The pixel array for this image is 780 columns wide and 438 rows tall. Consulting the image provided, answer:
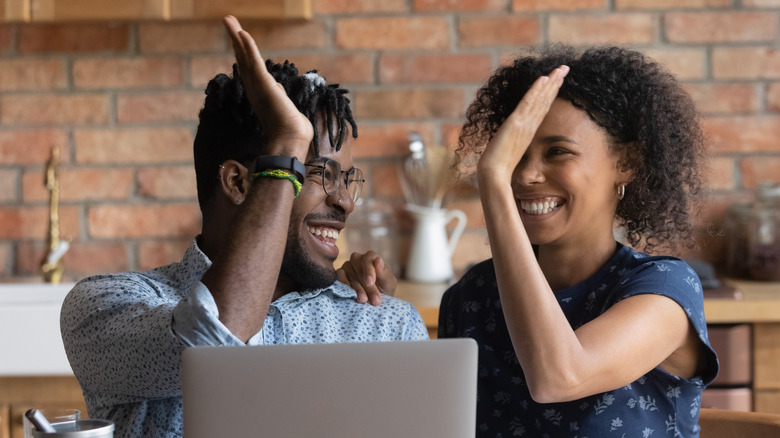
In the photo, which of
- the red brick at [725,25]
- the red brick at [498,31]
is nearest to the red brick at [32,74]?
the red brick at [498,31]

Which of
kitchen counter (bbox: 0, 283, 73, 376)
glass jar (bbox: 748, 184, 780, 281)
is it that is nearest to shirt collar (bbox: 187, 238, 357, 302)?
kitchen counter (bbox: 0, 283, 73, 376)

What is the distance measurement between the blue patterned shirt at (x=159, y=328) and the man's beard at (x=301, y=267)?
0.02 meters

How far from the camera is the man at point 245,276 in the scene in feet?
3.22

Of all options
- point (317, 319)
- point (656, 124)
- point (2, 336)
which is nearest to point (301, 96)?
point (317, 319)

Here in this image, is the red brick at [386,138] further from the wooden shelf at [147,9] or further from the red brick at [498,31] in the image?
the wooden shelf at [147,9]

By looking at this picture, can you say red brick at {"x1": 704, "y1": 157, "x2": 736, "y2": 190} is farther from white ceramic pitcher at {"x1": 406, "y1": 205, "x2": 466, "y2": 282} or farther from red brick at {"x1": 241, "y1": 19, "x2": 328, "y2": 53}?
red brick at {"x1": 241, "y1": 19, "x2": 328, "y2": 53}

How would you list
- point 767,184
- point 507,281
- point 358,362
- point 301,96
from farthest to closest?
1. point 767,184
2. point 301,96
3. point 507,281
4. point 358,362

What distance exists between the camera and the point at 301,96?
127 cm

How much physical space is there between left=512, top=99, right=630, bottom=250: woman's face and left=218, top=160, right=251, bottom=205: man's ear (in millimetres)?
401

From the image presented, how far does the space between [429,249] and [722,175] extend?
857 millimetres

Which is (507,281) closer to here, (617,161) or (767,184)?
(617,161)

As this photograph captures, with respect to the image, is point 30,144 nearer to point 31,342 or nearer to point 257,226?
point 31,342

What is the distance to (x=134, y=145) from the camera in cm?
247

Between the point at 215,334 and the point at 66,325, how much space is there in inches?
12.5
